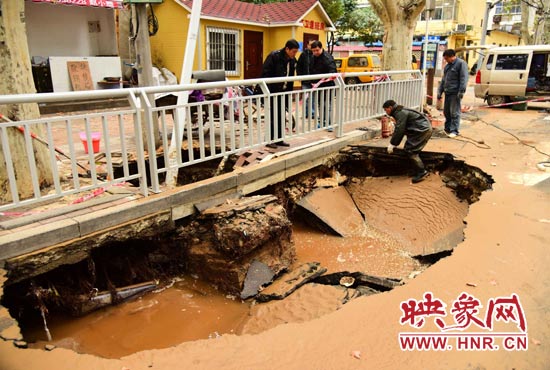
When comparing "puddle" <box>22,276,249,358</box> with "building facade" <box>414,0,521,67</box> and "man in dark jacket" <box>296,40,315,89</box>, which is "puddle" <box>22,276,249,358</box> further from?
"building facade" <box>414,0,521,67</box>

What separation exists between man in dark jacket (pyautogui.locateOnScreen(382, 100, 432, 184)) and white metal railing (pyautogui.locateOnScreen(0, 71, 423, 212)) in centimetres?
90

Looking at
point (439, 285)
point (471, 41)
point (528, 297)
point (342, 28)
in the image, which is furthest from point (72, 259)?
point (471, 41)

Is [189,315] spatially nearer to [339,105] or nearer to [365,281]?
[365,281]

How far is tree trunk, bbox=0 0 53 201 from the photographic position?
416 centimetres

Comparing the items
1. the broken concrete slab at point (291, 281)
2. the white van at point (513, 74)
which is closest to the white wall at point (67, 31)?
the broken concrete slab at point (291, 281)

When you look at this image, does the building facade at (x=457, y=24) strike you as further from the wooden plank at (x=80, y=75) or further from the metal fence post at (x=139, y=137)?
the metal fence post at (x=139, y=137)

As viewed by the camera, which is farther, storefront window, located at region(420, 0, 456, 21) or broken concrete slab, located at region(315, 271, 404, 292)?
storefront window, located at region(420, 0, 456, 21)

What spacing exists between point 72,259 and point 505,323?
351cm

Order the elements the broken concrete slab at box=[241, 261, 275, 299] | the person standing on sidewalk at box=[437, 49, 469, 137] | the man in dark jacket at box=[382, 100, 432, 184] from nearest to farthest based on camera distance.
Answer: the broken concrete slab at box=[241, 261, 275, 299]
the man in dark jacket at box=[382, 100, 432, 184]
the person standing on sidewalk at box=[437, 49, 469, 137]

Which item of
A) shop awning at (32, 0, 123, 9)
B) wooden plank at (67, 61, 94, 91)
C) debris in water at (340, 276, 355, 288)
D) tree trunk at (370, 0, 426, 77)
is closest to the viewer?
debris in water at (340, 276, 355, 288)

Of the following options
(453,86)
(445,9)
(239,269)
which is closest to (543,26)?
(445,9)

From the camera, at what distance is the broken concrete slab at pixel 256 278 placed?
449cm

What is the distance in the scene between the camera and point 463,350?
9.14 feet

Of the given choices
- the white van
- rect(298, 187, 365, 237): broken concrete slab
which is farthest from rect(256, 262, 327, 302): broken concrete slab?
the white van
